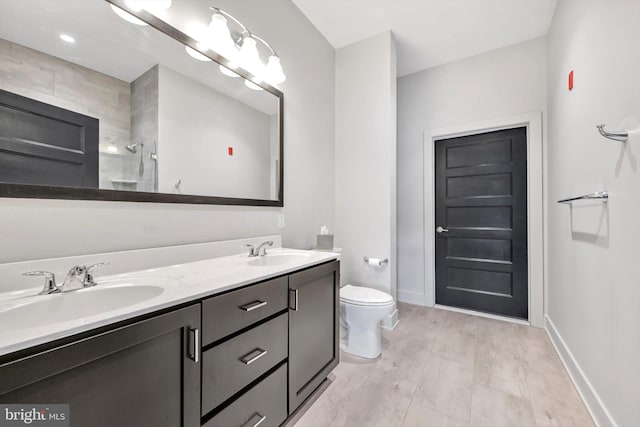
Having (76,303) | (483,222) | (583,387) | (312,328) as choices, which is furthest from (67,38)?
(483,222)

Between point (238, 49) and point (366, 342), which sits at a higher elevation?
point (238, 49)

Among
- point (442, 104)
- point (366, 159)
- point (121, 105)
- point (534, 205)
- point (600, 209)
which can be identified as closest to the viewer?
point (121, 105)

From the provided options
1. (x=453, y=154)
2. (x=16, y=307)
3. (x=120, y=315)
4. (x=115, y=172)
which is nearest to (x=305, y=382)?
(x=120, y=315)

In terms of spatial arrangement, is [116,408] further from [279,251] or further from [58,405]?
[279,251]

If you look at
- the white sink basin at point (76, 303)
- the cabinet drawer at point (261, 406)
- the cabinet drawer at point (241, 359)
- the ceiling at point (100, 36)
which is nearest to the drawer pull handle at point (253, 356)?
the cabinet drawer at point (241, 359)

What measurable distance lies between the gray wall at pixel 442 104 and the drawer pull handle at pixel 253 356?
2.38 meters

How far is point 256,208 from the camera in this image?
6.13 ft

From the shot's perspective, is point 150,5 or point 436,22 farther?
point 436,22

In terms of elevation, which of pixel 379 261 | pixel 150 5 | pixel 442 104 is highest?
pixel 442 104

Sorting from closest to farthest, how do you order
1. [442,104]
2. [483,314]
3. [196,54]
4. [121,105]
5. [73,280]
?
[73,280]
[121,105]
[196,54]
[483,314]
[442,104]

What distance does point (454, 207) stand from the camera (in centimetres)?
293

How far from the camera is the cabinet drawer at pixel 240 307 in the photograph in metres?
0.91

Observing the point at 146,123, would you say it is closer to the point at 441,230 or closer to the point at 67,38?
the point at 67,38

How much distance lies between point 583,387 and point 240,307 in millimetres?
2014
